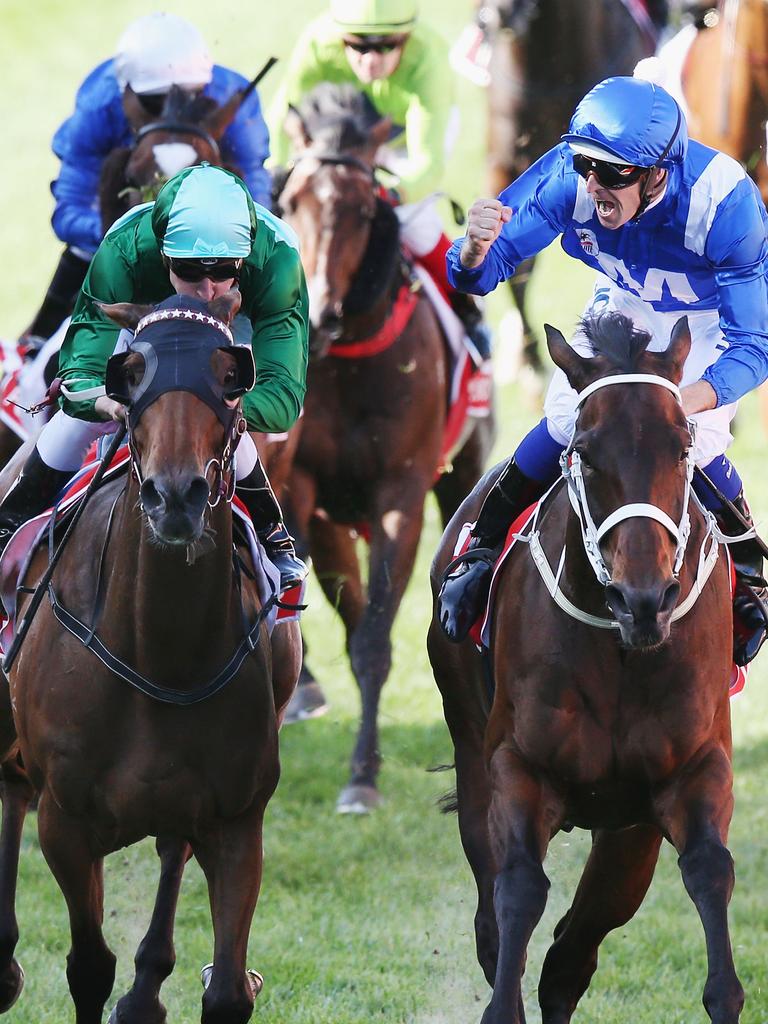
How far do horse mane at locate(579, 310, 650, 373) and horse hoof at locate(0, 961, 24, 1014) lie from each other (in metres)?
2.58

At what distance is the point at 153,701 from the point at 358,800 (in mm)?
3336

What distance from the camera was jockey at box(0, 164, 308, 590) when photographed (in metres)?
4.97

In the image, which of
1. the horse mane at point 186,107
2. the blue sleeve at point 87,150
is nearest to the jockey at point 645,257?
the horse mane at point 186,107

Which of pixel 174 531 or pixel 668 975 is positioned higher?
pixel 174 531

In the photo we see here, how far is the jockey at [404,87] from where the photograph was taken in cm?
940

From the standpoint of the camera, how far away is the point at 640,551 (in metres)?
4.49

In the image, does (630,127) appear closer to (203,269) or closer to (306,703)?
(203,269)

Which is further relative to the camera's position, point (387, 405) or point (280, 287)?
point (387, 405)

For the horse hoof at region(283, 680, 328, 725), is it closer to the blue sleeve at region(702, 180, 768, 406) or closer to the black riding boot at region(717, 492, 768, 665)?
the black riding boot at region(717, 492, 768, 665)

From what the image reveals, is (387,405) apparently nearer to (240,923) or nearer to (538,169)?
(538,169)

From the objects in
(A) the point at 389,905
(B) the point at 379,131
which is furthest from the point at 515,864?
(B) the point at 379,131

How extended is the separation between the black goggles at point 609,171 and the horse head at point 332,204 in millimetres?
3405

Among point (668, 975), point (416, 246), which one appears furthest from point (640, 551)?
point (416, 246)

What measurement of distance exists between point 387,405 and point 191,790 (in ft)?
13.2
